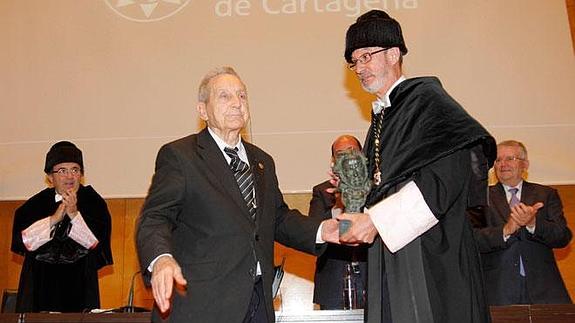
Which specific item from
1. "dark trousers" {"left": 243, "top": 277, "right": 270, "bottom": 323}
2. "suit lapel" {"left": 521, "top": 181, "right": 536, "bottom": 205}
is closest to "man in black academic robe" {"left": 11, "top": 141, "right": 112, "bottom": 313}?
"dark trousers" {"left": 243, "top": 277, "right": 270, "bottom": 323}

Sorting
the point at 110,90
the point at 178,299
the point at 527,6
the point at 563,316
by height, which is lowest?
the point at 563,316

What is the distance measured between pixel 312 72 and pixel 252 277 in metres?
3.55

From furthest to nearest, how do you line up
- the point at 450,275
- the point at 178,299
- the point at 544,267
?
the point at 544,267, the point at 178,299, the point at 450,275

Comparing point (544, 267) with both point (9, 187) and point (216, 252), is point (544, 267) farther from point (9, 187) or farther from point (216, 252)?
point (9, 187)

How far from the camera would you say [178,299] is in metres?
2.87

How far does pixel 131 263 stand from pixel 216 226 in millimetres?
4057

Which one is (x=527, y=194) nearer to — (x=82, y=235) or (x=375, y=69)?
(x=375, y=69)

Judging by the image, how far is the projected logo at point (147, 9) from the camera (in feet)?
21.0

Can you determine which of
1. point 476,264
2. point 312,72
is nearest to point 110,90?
point 312,72

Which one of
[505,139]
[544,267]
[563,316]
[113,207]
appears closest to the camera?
[563,316]

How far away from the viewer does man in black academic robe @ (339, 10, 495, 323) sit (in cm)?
268

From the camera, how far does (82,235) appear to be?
193 inches

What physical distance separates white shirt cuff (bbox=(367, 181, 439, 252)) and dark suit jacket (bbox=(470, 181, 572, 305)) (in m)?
2.30

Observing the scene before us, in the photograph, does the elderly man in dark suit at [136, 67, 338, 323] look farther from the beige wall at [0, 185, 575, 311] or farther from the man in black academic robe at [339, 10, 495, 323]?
the beige wall at [0, 185, 575, 311]
